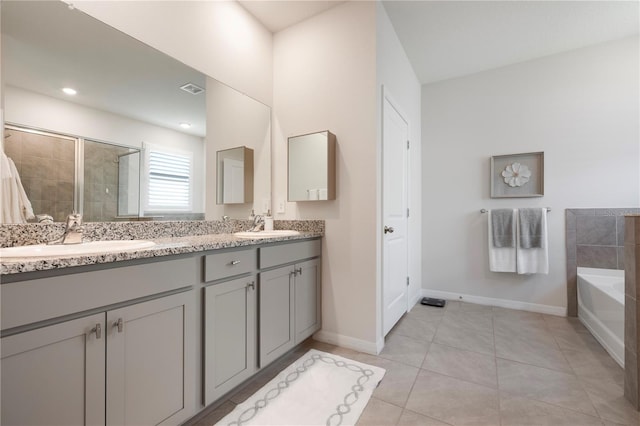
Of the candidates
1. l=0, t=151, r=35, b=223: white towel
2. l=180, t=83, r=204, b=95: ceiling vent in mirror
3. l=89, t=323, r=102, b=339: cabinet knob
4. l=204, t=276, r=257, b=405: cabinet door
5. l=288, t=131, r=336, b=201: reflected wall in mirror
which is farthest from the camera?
l=288, t=131, r=336, b=201: reflected wall in mirror

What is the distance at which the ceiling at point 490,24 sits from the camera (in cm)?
218

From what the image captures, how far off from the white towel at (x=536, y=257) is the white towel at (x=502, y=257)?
0.06 m

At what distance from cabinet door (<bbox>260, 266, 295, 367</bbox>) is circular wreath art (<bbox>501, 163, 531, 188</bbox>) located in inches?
104

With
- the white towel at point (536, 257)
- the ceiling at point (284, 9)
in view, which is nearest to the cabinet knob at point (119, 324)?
the ceiling at point (284, 9)

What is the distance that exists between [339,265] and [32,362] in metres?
1.67

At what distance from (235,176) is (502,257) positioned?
9.42 ft

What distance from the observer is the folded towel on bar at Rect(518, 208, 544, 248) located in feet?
9.07

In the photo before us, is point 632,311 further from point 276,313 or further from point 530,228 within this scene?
point 276,313

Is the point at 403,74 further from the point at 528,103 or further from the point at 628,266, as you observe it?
the point at 628,266

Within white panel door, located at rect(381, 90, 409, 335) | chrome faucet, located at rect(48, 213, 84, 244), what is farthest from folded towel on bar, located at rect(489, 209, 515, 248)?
chrome faucet, located at rect(48, 213, 84, 244)

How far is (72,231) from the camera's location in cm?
124

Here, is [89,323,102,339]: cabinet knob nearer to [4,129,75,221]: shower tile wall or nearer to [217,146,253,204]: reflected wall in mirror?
[4,129,75,221]: shower tile wall

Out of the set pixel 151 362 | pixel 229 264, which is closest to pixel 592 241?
pixel 229 264

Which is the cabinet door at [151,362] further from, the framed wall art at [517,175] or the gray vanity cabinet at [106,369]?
the framed wall art at [517,175]
